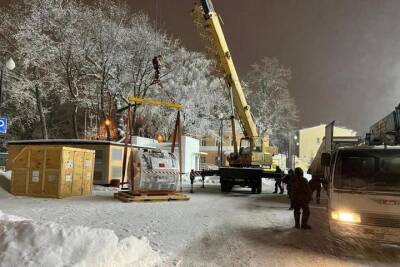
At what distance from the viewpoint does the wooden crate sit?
57.2ft

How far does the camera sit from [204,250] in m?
7.96

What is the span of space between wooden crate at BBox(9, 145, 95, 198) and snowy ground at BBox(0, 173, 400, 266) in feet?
4.31

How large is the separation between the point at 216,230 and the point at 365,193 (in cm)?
392

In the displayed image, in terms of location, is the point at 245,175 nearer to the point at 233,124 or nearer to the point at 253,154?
the point at 253,154

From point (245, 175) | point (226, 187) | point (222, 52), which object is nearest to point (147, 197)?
point (245, 175)

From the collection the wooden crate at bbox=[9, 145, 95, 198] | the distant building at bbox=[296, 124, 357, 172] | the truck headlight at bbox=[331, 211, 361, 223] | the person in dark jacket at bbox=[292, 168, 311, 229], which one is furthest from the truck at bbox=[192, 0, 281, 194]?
the distant building at bbox=[296, 124, 357, 172]

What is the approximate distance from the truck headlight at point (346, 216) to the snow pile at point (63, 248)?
3585mm

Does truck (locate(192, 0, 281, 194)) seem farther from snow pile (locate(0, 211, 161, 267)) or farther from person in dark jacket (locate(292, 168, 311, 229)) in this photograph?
snow pile (locate(0, 211, 161, 267))

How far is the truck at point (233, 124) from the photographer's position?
20547 mm

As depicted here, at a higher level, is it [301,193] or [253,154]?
[253,154]

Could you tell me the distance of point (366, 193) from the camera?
7.67 metres

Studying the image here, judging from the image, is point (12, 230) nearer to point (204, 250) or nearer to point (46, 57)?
point (204, 250)

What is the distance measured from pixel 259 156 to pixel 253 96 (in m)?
29.3

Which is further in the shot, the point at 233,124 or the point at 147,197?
the point at 233,124
